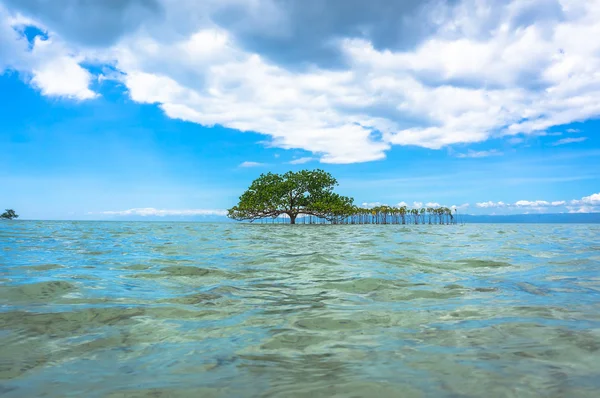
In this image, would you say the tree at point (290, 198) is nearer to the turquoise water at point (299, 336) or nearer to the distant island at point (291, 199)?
the distant island at point (291, 199)

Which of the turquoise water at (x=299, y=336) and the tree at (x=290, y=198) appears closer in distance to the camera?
the turquoise water at (x=299, y=336)

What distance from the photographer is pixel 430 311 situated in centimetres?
504

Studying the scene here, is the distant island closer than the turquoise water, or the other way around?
the turquoise water

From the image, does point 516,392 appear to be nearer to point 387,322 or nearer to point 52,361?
point 387,322

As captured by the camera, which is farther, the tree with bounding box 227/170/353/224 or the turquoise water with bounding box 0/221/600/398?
the tree with bounding box 227/170/353/224

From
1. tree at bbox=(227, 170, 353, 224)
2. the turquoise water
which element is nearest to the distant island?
tree at bbox=(227, 170, 353, 224)

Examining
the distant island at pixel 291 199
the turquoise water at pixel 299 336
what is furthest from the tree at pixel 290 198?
the turquoise water at pixel 299 336

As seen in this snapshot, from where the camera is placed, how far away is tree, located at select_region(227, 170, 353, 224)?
3083 inches

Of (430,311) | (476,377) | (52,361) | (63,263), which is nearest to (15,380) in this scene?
(52,361)

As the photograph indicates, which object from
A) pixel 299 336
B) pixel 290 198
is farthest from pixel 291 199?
pixel 299 336

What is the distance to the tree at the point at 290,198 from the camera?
78312 millimetres

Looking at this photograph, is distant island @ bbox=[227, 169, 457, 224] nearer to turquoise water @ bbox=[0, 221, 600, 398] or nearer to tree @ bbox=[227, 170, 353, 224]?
tree @ bbox=[227, 170, 353, 224]

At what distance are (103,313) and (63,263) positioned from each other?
20.8 feet

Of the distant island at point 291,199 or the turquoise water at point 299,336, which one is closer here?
the turquoise water at point 299,336
